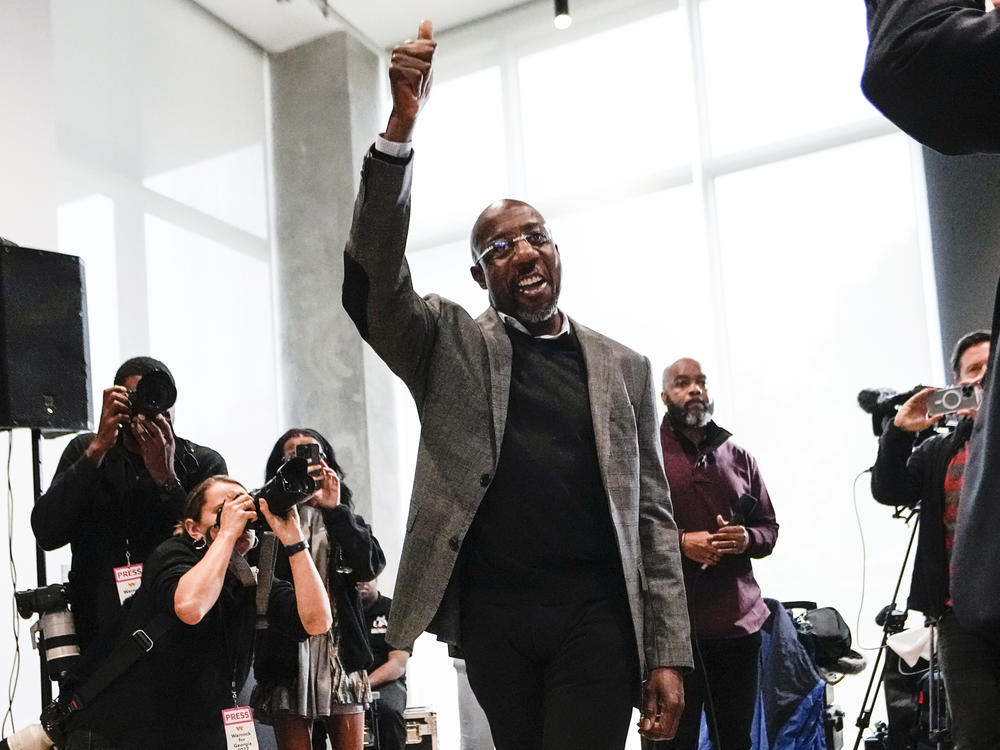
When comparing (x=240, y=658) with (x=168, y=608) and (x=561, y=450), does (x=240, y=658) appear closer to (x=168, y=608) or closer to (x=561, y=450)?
(x=168, y=608)

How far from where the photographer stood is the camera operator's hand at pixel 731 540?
3611 millimetres

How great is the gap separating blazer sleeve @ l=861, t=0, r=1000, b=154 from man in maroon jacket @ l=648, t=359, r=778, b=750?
2807 mm

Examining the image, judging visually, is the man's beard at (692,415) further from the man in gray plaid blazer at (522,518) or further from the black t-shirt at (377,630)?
the man in gray plaid blazer at (522,518)

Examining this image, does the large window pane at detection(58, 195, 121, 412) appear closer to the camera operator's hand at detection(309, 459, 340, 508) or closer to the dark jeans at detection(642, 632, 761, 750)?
the camera operator's hand at detection(309, 459, 340, 508)

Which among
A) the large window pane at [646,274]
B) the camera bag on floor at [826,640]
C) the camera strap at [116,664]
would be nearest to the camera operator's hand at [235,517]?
the camera strap at [116,664]

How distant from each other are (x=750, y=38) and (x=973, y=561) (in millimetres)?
6040

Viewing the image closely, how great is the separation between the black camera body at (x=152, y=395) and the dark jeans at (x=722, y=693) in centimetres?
172

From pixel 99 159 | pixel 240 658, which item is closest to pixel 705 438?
pixel 240 658

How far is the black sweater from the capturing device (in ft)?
A: 6.04

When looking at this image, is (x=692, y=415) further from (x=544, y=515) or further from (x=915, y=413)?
(x=544, y=515)

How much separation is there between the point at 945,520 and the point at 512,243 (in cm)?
194

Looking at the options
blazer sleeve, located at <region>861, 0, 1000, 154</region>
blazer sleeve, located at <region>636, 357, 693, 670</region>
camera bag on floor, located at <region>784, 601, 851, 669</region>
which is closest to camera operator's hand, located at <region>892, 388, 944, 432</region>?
camera bag on floor, located at <region>784, 601, 851, 669</region>

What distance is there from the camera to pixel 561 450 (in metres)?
1.92

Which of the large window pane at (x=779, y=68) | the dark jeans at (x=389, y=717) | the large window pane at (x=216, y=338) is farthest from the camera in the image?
the large window pane at (x=216, y=338)
